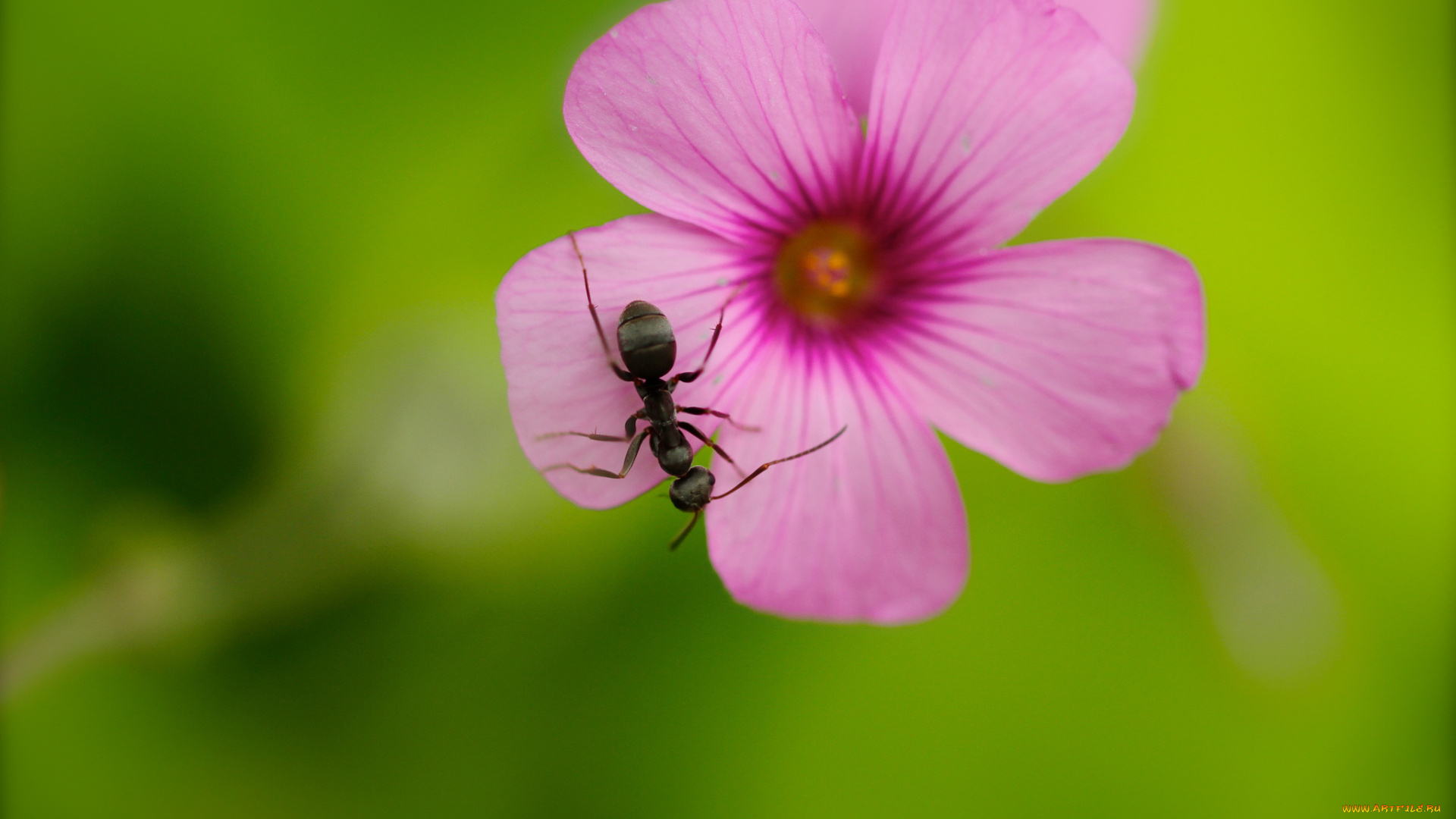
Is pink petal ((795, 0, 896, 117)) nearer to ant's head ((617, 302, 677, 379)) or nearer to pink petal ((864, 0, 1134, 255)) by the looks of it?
pink petal ((864, 0, 1134, 255))

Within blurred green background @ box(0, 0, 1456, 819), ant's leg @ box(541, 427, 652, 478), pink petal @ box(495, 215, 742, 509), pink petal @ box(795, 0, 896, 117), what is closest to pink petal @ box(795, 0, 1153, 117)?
pink petal @ box(795, 0, 896, 117)

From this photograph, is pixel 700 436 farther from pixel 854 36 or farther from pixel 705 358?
pixel 854 36

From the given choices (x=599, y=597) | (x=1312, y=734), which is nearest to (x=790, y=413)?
(x=599, y=597)

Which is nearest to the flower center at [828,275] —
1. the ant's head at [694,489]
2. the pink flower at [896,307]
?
the pink flower at [896,307]

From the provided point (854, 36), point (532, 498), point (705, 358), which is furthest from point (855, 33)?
point (532, 498)

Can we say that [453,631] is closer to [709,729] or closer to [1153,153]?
[709,729]

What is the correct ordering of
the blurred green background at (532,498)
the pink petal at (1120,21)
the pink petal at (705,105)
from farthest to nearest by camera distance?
the blurred green background at (532,498) → the pink petal at (1120,21) → the pink petal at (705,105)

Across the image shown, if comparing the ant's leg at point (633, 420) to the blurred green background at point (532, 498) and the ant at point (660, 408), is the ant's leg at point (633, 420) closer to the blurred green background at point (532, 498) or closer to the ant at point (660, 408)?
the ant at point (660, 408)
